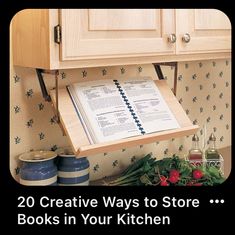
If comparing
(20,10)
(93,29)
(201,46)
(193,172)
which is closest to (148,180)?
(193,172)

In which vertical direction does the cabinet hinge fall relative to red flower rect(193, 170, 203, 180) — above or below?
above

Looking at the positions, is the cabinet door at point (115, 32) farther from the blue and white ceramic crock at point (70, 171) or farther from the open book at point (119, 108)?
the blue and white ceramic crock at point (70, 171)

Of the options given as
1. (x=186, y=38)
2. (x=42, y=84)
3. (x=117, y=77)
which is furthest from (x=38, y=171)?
(x=186, y=38)

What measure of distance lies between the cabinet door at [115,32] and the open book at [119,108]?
0.67 ft

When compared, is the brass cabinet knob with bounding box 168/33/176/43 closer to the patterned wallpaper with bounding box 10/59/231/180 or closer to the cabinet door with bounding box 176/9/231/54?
the cabinet door with bounding box 176/9/231/54

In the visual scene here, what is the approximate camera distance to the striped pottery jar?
4.58 feet

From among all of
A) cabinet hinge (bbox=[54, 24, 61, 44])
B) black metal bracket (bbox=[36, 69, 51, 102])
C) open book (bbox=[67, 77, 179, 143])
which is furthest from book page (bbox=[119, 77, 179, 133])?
cabinet hinge (bbox=[54, 24, 61, 44])

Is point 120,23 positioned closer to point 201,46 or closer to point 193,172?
point 201,46

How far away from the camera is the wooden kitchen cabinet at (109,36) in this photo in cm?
117

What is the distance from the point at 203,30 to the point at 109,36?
0.45m

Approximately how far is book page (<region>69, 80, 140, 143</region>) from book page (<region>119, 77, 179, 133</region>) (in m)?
0.05

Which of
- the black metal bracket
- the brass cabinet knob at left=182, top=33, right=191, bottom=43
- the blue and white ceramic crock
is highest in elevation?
the brass cabinet knob at left=182, top=33, right=191, bottom=43

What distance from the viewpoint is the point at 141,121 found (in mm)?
1449

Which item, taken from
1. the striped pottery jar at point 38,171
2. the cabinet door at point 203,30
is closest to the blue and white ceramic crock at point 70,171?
the striped pottery jar at point 38,171
